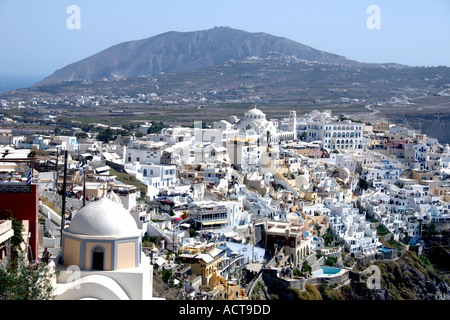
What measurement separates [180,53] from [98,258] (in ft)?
481

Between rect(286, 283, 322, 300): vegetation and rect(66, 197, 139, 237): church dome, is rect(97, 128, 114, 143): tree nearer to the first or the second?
rect(286, 283, 322, 300): vegetation

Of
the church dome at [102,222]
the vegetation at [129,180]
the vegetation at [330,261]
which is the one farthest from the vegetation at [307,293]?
the church dome at [102,222]

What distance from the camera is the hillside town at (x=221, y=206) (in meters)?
8.09

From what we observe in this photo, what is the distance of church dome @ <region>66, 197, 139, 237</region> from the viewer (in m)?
7.97

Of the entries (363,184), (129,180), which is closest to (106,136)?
(363,184)

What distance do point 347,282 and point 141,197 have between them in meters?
5.58

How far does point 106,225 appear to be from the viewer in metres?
7.99

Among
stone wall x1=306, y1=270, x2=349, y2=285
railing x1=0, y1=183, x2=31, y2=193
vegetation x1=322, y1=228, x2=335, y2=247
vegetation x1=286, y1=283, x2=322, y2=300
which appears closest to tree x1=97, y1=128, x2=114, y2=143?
vegetation x1=322, y1=228, x2=335, y2=247

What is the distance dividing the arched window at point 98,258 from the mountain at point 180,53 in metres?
125

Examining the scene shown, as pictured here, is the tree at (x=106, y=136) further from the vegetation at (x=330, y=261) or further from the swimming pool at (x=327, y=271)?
the swimming pool at (x=327, y=271)

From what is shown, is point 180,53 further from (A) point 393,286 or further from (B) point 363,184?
(A) point 393,286
